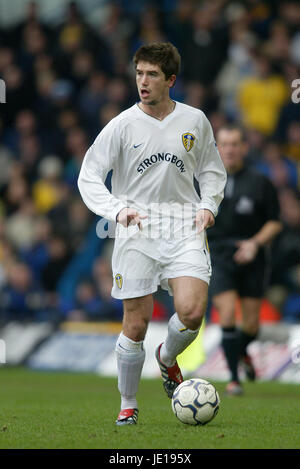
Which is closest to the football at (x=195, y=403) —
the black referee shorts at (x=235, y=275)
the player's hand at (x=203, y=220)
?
the player's hand at (x=203, y=220)

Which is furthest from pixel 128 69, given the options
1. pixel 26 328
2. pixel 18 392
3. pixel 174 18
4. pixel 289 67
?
pixel 18 392

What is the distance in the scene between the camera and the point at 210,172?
628 cm

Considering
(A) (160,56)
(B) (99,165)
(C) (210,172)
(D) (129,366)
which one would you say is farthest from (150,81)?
(D) (129,366)

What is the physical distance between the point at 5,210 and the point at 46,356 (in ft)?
Answer: 13.0

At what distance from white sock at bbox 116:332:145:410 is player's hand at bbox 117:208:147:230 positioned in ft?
2.74

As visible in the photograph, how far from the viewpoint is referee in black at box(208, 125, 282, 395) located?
873 cm

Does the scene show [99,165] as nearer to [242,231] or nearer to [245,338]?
[242,231]

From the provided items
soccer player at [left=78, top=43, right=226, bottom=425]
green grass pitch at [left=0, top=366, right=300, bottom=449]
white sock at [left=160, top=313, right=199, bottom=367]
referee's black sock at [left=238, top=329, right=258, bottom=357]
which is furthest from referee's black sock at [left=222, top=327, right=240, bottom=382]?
soccer player at [left=78, top=43, right=226, bottom=425]

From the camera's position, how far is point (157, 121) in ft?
19.9

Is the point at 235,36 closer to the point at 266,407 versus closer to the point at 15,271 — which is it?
the point at 15,271

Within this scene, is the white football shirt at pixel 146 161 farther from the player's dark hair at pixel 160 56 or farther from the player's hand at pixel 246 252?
the player's hand at pixel 246 252

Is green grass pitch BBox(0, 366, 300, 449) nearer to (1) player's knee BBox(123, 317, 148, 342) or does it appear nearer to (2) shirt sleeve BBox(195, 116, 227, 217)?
(1) player's knee BBox(123, 317, 148, 342)

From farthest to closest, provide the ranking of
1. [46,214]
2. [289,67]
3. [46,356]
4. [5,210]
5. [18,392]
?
[5,210] < [46,214] < [289,67] < [46,356] < [18,392]

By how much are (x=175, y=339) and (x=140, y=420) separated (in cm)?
66
